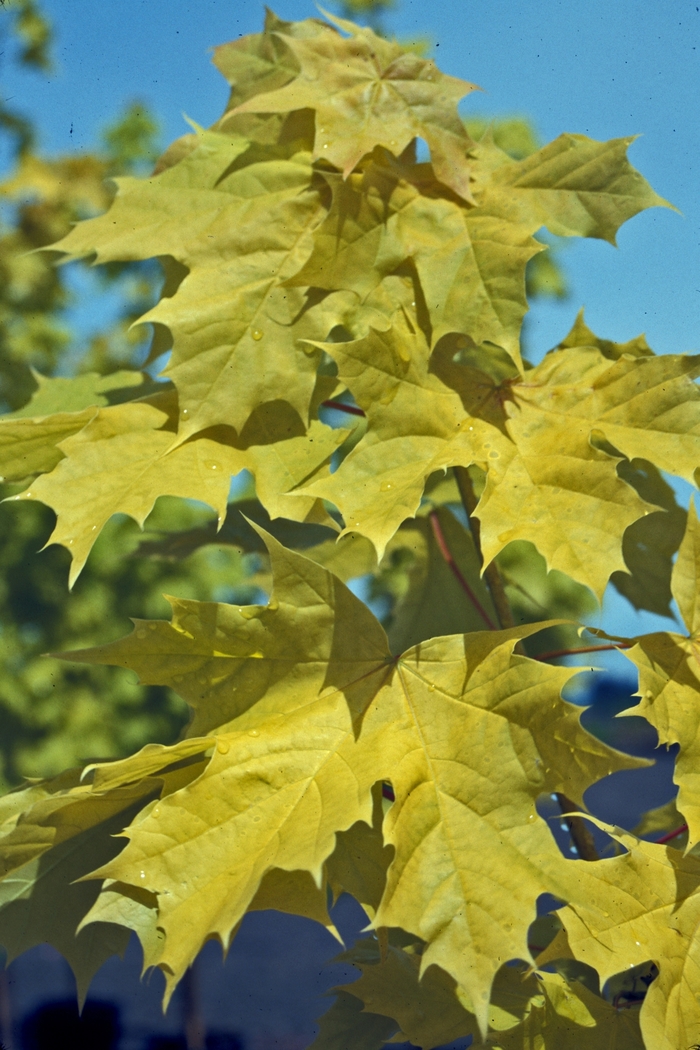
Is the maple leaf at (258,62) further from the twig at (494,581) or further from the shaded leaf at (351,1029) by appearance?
the shaded leaf at (351,1029)

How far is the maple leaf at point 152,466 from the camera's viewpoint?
948 millimetres

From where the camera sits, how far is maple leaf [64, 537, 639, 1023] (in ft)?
2.48

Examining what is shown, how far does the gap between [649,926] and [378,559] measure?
401 millimetres

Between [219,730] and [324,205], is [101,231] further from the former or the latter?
[219,730]

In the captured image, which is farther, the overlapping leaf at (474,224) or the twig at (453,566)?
the twig at (453,566)

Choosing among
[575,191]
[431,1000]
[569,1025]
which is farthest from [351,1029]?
[575,191]

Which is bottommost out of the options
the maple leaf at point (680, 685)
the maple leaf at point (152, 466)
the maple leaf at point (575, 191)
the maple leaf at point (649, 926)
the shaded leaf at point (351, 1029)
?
the shaded leaf at point (351, 1029)

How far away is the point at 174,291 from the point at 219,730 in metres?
0.50

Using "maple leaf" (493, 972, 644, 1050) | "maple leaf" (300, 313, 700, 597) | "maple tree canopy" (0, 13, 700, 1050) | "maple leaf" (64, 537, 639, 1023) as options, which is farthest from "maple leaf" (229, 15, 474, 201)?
"maple leaf" (493, 972, 644, 1050)

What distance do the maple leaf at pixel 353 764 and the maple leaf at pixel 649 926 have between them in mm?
79

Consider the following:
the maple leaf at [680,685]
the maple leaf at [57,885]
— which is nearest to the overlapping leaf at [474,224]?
the maple leaf at [680,685]

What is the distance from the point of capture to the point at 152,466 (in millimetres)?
968

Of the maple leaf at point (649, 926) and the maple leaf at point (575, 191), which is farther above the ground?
the maple leaf at point (575, 191)

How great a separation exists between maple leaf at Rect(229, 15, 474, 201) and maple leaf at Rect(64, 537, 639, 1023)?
0.41 meters
